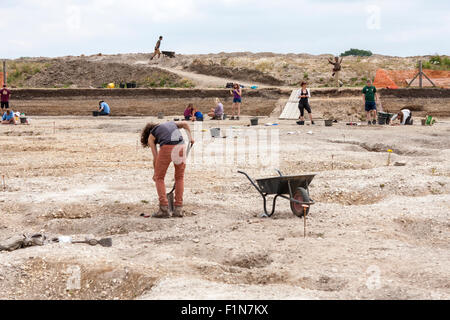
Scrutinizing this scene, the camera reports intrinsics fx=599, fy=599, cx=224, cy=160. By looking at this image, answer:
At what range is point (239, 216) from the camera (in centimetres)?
795

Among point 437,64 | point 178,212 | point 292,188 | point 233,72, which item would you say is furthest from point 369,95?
point 437,64

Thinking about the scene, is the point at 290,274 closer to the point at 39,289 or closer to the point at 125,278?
the point at 125,278

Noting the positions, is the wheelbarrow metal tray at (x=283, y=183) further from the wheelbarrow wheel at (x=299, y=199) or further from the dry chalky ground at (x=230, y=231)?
the dry chalky ground at (x=230, y=231)

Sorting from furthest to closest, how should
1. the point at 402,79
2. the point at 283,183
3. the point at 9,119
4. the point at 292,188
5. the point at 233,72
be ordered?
the point at 233,72 → the point at 402,79 → the point at 9,119 → the point at 292,188 → the point at 283,183

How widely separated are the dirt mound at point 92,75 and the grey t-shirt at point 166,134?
115 feet

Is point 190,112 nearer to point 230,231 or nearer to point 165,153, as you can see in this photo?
point 165,153

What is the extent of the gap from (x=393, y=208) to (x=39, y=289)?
480 centimetres

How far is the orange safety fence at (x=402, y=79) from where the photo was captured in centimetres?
3338

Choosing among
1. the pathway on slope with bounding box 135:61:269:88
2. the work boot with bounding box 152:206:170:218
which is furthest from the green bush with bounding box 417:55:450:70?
the work boot with bounding box 152:206:170:218

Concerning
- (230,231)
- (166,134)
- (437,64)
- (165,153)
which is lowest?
(230,231)

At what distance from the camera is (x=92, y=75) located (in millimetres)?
46469

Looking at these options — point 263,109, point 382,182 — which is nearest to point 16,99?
point 263,109

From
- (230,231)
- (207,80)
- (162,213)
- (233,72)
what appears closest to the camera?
(230,231)

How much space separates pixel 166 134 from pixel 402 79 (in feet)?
98.0
